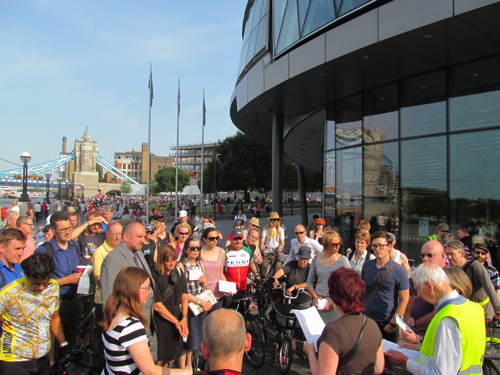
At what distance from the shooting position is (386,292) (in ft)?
12.7

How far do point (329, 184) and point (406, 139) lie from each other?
3580mm

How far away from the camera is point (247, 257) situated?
546cm

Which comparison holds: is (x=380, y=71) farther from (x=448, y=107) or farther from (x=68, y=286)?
(x=68, y=286)

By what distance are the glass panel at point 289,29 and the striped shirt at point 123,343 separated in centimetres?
1055

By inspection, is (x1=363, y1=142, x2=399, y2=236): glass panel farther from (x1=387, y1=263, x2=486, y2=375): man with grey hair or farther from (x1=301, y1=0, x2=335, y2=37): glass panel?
(x1=387, y1=263, x2=486, y2=375): man with grey hair

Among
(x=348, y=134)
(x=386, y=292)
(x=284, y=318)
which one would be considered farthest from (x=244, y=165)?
(x=386, y=292)

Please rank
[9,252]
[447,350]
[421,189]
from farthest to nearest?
1. [421,189]
2. [9,252]
3. [447,350]

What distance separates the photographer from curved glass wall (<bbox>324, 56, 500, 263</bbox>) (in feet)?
29.3

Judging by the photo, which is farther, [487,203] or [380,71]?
[380,71]

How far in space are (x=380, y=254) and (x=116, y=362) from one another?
2.81m

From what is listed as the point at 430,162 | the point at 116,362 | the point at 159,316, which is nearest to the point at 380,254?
the point at 159,316

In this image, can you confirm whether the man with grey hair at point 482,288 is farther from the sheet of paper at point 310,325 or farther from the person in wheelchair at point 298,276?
the sheet of paper at point 310,325

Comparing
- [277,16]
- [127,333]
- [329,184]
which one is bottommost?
[127,333]

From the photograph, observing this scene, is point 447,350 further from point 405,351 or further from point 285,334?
point 285,334
